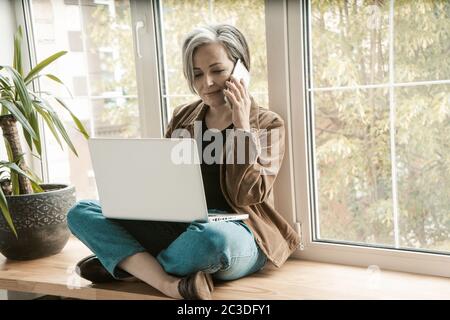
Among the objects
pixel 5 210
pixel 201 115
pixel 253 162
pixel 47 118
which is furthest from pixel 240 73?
pixel 5 210

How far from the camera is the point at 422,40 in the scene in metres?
1.71

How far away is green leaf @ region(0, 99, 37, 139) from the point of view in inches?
77.4

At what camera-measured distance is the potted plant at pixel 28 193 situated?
2.06 meters

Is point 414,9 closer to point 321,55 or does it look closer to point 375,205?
point 321,55

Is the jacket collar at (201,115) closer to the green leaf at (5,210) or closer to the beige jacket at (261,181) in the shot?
the beige jacket at (261,181)

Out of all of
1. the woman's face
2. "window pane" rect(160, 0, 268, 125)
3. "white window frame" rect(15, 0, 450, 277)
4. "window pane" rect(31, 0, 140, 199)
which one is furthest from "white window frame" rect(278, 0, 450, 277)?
"window pane" rect(31, 0, 140, 199)

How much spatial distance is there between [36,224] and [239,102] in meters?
0.95

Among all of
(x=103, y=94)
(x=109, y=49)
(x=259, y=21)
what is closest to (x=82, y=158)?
(x=103, y=94)

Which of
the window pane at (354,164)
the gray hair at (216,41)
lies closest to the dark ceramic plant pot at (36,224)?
the gray hair at (216,41)

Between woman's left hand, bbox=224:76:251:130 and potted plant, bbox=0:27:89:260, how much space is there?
25.1 inches

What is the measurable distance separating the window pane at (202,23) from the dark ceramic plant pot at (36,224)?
56 centimetres

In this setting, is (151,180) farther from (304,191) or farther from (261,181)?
(304,191)

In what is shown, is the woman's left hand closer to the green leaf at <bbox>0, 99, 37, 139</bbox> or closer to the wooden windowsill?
the wooden windowsill
